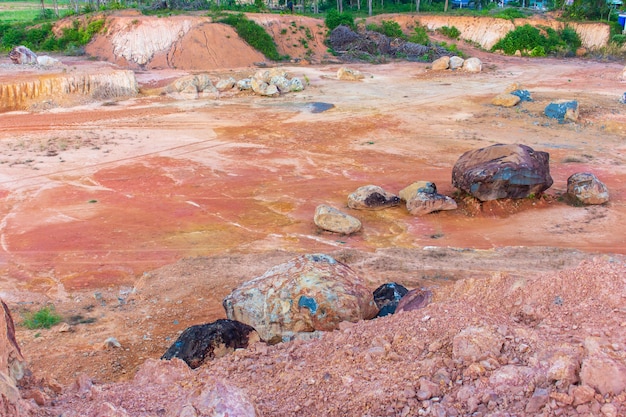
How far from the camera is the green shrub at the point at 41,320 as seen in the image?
7.93 meters

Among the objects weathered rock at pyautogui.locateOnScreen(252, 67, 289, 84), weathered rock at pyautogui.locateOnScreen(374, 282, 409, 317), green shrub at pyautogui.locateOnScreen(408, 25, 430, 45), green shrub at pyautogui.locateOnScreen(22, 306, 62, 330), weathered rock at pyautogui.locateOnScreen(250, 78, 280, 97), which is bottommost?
green shrub at pyautogui.locateOnScreen(22, 306, 62, 330)

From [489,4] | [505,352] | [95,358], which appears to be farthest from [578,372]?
[489,4]

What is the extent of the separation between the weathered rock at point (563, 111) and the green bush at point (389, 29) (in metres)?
19.4

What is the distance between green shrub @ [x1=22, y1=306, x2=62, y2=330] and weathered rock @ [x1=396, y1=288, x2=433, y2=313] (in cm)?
457

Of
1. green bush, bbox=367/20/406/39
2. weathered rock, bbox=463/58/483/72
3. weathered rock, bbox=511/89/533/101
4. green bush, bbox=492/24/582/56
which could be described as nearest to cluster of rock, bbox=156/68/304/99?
weathered rock, bbox=511/89/533/101

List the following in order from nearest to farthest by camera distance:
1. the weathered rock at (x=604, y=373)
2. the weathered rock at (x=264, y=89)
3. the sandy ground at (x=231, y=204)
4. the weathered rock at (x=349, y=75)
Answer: the weathered rock at (x=604, y=373), the sandy ground at (x=231, y=204), the weathered rock at (x=264, y=89), the weathered rock at (x=349, y=75)

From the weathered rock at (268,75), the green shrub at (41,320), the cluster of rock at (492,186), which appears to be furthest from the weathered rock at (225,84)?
the green shrub at (41,320)

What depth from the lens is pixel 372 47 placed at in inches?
1485

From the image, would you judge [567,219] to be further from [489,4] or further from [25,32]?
[489,4]

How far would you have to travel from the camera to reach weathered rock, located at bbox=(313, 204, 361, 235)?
11594mm

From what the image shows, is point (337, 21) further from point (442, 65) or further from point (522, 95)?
point (522, 95)

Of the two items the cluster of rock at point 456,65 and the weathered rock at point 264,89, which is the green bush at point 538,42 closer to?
the cluster of rock at point 456,65

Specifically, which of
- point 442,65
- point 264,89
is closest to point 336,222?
point 264,89

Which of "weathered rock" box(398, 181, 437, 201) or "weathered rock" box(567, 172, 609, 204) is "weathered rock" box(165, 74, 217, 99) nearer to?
"weathered rock" box(398, 181, 437, 201)
